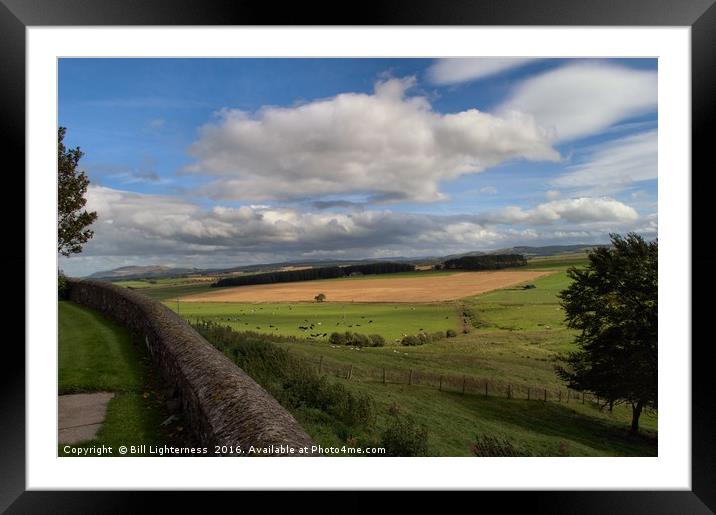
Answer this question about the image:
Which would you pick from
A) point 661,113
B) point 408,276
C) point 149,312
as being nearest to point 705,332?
point 661,113

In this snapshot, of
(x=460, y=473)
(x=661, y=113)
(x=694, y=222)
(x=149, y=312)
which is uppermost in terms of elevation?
(x=661, y=113)

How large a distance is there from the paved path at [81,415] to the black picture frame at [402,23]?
1.96 feet

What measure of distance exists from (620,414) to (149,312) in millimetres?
12141

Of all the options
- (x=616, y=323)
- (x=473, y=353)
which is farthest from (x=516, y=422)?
(x=616, y=323)

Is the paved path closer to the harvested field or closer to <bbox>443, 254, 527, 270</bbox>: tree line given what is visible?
the harvested field

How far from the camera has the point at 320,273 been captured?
7.82m

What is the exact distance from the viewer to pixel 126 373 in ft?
18.6

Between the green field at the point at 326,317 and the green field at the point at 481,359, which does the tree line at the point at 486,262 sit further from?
the green field at the point at 326,317

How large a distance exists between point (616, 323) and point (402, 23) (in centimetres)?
915

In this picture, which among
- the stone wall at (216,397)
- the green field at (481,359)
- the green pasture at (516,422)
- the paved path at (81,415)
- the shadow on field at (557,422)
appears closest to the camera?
the stone wall at (216,397)

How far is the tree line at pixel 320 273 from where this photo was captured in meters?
7.33

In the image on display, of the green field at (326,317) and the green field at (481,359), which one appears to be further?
the green field at (326,317)

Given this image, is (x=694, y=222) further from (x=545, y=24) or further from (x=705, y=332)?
(x=545, y=24)

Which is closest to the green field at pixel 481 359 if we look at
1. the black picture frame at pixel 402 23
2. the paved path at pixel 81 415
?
the paved path at pixel 81 415
